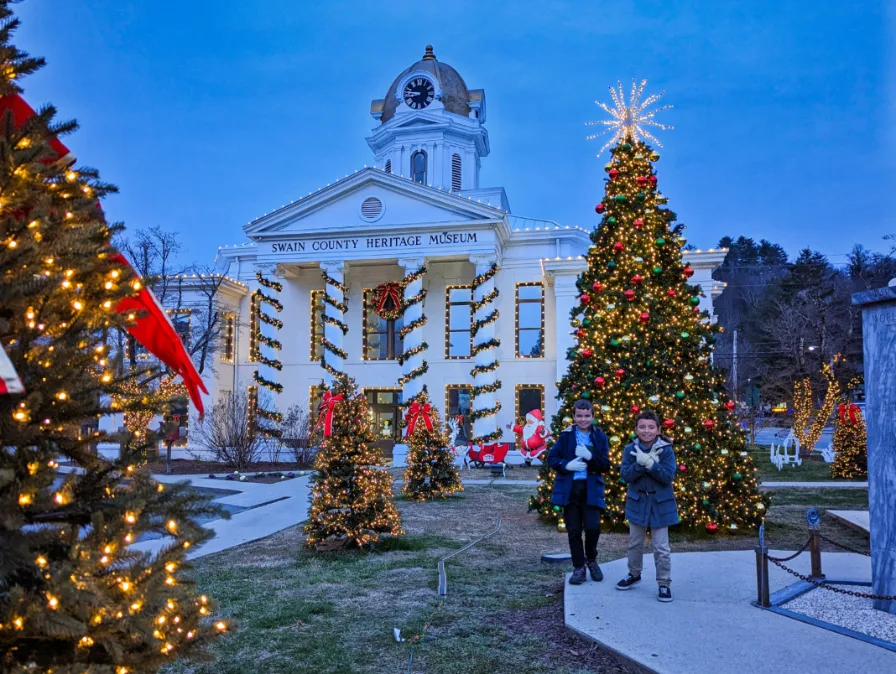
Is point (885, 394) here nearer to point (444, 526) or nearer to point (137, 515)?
point (137, 515)

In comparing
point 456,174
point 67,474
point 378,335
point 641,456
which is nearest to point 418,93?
point 456,174

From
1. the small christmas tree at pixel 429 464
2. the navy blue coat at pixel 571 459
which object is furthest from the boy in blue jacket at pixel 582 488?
the small christmas tree at pixel 429 464

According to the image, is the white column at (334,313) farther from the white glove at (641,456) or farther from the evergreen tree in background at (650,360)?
the white glove at (641,456)

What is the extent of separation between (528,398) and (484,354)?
10.6ft

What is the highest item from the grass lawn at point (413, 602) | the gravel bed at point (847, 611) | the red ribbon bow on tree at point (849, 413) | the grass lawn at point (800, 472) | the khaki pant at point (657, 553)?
the red ribbon bow on tree at point (849, 413)

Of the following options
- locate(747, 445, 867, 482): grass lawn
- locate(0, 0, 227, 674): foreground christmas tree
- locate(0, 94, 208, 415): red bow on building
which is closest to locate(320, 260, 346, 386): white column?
locate(747, 445, 867, 482): grass lawn

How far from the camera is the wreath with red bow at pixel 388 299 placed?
1173 inches

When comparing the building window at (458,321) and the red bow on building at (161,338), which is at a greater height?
the building window at (458,321)

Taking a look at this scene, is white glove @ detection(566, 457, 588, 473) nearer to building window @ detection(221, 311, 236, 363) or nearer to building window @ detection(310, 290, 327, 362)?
building window @ detection(310, 290, 327, 362)

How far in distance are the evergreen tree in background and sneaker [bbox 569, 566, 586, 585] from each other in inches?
114

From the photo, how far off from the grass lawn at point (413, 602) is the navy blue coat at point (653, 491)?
2.84 feet

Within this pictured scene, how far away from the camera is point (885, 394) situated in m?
5.22

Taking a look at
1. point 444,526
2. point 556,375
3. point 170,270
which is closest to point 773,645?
point 444,526

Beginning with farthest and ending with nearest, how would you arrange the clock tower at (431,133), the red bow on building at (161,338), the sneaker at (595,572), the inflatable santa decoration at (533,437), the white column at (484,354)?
the clock tower at (431,133) → the white column at (484,354) → the inflatable santa decoration at (533,437) → the sneaker at (595,572) → the red bow on building at (161,338)
